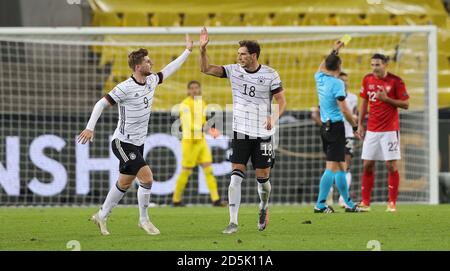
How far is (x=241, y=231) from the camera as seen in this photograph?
395 inches

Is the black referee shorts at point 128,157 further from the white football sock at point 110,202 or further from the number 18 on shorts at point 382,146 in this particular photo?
the number 18 on shorts at point 382,146

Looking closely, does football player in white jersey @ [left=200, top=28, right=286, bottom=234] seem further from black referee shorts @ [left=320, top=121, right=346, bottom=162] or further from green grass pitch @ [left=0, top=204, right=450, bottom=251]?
black referee shorts @ [left=320, top=121, right=346, bottom=162]

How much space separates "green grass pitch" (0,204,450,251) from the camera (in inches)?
335

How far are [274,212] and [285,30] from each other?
12.5 feet

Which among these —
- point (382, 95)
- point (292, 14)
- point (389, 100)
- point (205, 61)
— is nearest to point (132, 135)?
point (205, 61)

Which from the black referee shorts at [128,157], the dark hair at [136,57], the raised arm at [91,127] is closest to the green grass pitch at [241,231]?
the black referee shorts at [128,157]

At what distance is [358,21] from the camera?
20.2 meters

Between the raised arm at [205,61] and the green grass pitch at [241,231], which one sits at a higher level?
the raised arm at [205,61]

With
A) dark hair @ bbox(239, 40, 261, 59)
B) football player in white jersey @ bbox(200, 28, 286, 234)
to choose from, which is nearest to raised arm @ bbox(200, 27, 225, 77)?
football player in white jersey @ bbox(200, 28, 286, 234)

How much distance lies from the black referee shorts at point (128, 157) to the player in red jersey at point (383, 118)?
3880 mm

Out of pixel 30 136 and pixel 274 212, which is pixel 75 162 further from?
pixel 274 212

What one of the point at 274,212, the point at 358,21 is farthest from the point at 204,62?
the point at 358,21

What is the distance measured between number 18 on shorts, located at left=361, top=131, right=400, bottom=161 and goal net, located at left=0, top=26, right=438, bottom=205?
280cm

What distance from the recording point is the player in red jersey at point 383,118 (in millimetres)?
12945
